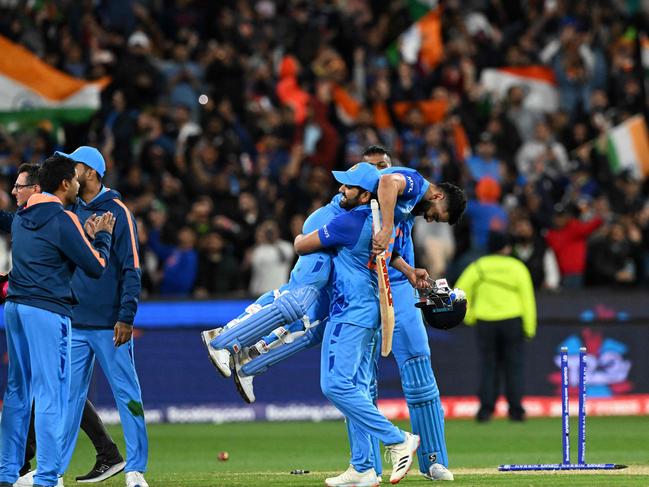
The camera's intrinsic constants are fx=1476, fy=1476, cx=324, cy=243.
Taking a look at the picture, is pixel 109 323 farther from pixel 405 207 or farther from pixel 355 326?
pixel 405 207

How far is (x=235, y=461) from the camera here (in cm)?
1481

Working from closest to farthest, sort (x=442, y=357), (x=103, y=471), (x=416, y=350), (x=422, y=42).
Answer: (x=416, y=350)
(x=103, y=471)
(x=442, y=357)
(x=422, y=42)

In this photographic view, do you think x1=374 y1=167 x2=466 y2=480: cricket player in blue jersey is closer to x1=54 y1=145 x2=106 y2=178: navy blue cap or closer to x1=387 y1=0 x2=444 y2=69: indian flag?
x1=54 y1=145 x2=106 y2=178: navy blue cap

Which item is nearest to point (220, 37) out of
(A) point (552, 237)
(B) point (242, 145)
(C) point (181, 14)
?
(C) point (181, 14)

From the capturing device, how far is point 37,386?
10.3 metres

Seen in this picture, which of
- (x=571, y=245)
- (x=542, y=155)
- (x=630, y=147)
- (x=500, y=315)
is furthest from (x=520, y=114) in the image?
(x=500, y=315)

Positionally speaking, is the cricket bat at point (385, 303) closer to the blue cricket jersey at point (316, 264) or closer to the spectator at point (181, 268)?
the blue cricket jersey at point (316, 264)

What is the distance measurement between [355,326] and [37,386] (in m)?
2.38

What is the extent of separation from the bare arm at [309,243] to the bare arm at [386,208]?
43 centimetres

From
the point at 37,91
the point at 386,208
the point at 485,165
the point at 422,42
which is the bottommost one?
the point at 386,208

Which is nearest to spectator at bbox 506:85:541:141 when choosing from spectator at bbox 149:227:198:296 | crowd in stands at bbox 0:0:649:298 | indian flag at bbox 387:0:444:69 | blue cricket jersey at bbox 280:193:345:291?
crowd in stands at bbox 0:0:649:298

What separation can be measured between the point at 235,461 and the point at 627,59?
12406 millimetres

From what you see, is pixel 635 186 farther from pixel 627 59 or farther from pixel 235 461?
pixel 235 461

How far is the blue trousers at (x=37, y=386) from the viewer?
33.6 ft
